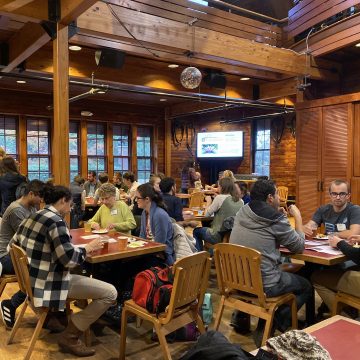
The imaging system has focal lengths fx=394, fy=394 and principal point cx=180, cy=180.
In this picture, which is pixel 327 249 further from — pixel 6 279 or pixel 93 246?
pixel 6 279

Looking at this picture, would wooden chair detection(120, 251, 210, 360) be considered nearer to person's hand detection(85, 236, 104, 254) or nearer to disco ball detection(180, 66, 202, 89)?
person's hand detection(85, 236, 104, 254)

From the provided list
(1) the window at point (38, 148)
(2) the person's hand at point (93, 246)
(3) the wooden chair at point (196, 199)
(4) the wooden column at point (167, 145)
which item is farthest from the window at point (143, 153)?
(2) the person's hand at point (93, 246)

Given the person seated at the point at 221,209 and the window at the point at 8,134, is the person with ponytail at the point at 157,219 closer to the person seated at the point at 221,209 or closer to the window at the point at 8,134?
the person seated at the point at 221,209

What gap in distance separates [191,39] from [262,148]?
667 cm

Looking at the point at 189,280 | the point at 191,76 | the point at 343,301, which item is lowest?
the point at 343,301

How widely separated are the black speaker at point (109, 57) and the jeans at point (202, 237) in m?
2.56

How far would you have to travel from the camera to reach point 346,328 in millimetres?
1856

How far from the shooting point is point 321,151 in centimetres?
658

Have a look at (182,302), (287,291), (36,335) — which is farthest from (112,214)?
(287,291)

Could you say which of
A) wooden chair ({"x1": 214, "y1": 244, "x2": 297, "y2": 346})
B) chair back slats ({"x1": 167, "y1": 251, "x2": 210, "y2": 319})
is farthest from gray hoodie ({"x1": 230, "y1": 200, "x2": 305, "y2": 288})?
chair back slats ({"x1": 167, "y1": 251, "x2": 210, "y2": 319})

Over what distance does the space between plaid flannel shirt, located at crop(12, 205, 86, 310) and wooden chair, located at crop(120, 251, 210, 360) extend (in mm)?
480

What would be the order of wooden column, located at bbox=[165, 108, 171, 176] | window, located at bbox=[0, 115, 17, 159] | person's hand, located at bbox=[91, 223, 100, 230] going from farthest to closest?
wooden column, located at bbox=[165, 108, 171, 176] → window, located at bbox=[0, 115, 17, 159] → person's hand, located at bbox=[91, 223, 100, 230]

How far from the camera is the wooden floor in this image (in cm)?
295

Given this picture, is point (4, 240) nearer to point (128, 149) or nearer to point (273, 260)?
point (273, 260)
